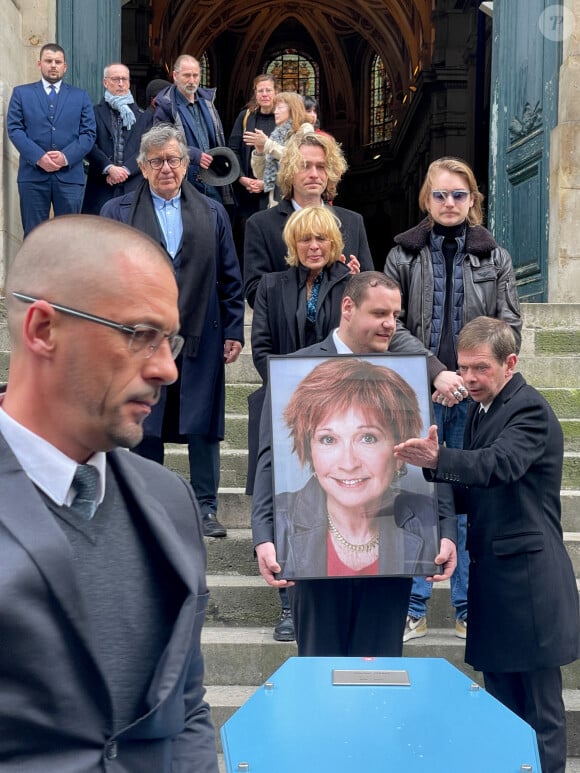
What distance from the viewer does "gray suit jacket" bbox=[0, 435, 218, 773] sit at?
4.73ft

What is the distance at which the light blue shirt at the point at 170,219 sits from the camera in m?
5.53

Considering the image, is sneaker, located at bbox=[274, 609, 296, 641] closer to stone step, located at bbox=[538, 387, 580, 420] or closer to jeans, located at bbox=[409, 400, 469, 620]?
jeans, located at bbox=[409, 400, 469, 620]

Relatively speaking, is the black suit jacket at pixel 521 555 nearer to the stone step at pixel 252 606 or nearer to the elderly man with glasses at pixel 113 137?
the stone step at pixel 252 606

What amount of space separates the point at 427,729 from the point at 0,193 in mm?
6955

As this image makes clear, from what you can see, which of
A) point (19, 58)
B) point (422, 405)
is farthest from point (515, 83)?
point (422, 405)

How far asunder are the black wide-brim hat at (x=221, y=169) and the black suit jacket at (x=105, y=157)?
0.60 meters

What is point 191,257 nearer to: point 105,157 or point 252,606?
point 252,606

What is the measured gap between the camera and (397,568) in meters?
3.56

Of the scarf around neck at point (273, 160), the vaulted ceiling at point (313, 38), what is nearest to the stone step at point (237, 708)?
the scarf around neck at point (273, 160)

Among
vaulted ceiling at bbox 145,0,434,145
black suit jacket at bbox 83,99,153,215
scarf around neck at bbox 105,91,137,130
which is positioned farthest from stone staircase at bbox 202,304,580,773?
vaulted ceiling at bbox 145,0,434,145

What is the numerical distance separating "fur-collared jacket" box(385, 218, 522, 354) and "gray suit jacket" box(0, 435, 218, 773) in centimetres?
368

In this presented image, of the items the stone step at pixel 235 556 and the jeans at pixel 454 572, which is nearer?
the jeans at pixel 454 572

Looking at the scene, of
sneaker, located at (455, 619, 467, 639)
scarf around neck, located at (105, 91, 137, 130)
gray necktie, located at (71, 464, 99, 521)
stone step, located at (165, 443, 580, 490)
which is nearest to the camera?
gray necktie, located at (71, 464, 99, 521)

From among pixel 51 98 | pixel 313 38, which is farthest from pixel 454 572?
pixel 313 38
